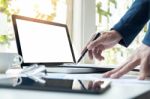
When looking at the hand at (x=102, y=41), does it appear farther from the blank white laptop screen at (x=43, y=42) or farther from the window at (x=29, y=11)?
the window at (x=29, y=11)

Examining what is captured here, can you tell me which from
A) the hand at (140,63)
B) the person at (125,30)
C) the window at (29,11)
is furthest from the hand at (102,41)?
the window at (29,11)

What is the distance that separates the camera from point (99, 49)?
53.6 inches

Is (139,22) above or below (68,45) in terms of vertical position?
above

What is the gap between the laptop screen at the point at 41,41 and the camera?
1.41 meters

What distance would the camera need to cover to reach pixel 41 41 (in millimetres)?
1550

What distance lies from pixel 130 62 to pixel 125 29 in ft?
0.95

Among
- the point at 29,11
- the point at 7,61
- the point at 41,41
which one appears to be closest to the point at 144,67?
the point at 7,61

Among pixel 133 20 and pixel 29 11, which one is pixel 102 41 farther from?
pixel 29 11

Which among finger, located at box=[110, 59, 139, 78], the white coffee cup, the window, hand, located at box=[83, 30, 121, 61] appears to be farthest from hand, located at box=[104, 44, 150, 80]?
the window

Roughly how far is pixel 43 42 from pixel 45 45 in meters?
0.02

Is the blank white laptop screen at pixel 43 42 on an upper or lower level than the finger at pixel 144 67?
lower

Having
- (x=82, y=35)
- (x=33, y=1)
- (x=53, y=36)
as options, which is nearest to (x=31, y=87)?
(x=53, y=36)

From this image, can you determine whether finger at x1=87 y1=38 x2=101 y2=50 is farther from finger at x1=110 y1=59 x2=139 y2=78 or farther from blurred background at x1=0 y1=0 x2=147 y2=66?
blurred background at x1=0 y1=0 x2=147 y2=66

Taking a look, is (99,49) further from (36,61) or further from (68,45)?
(68,45)
